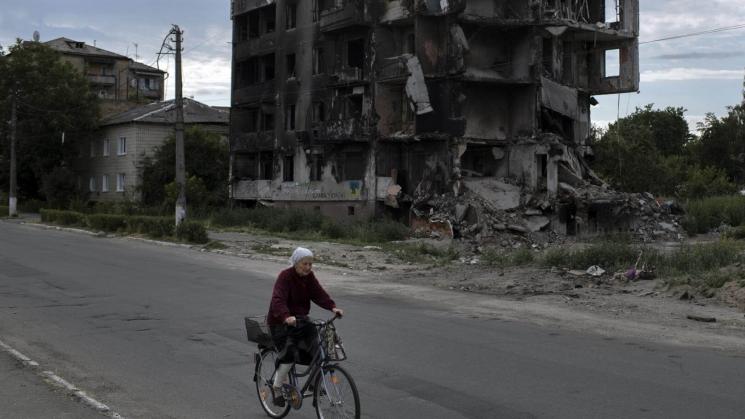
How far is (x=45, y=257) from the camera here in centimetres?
2191

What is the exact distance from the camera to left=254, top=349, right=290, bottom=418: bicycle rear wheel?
21.0 ft

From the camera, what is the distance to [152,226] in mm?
32281

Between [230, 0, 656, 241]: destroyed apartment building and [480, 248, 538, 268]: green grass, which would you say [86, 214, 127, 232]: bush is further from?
[480, 248, 538, 268]: green grass

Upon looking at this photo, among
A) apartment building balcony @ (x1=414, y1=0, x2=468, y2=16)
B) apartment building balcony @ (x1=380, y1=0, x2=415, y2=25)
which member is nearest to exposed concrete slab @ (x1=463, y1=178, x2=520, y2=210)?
apartment building balcony @ (x1=414, y1=0, x2=468, y2=16)

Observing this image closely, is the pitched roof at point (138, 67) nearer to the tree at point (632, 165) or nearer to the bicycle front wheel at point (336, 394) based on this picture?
the tree at point (632, 165)

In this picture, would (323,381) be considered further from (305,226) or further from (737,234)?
(305,226)

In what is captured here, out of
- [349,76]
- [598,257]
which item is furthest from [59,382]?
[349,76]

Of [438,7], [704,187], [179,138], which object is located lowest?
[704,187]

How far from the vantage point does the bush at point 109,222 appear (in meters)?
35.4

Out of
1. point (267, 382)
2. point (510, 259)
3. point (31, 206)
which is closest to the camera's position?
point (267, 382)

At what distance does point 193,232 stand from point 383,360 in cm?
2229

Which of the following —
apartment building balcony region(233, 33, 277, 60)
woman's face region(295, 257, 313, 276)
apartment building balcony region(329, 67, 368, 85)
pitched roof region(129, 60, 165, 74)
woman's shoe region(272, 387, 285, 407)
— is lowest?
woman's shoe region(272, 387, 285, 407)

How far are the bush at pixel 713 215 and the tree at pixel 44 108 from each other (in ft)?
151

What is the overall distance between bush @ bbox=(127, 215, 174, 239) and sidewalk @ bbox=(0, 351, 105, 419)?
23812 millimetres
